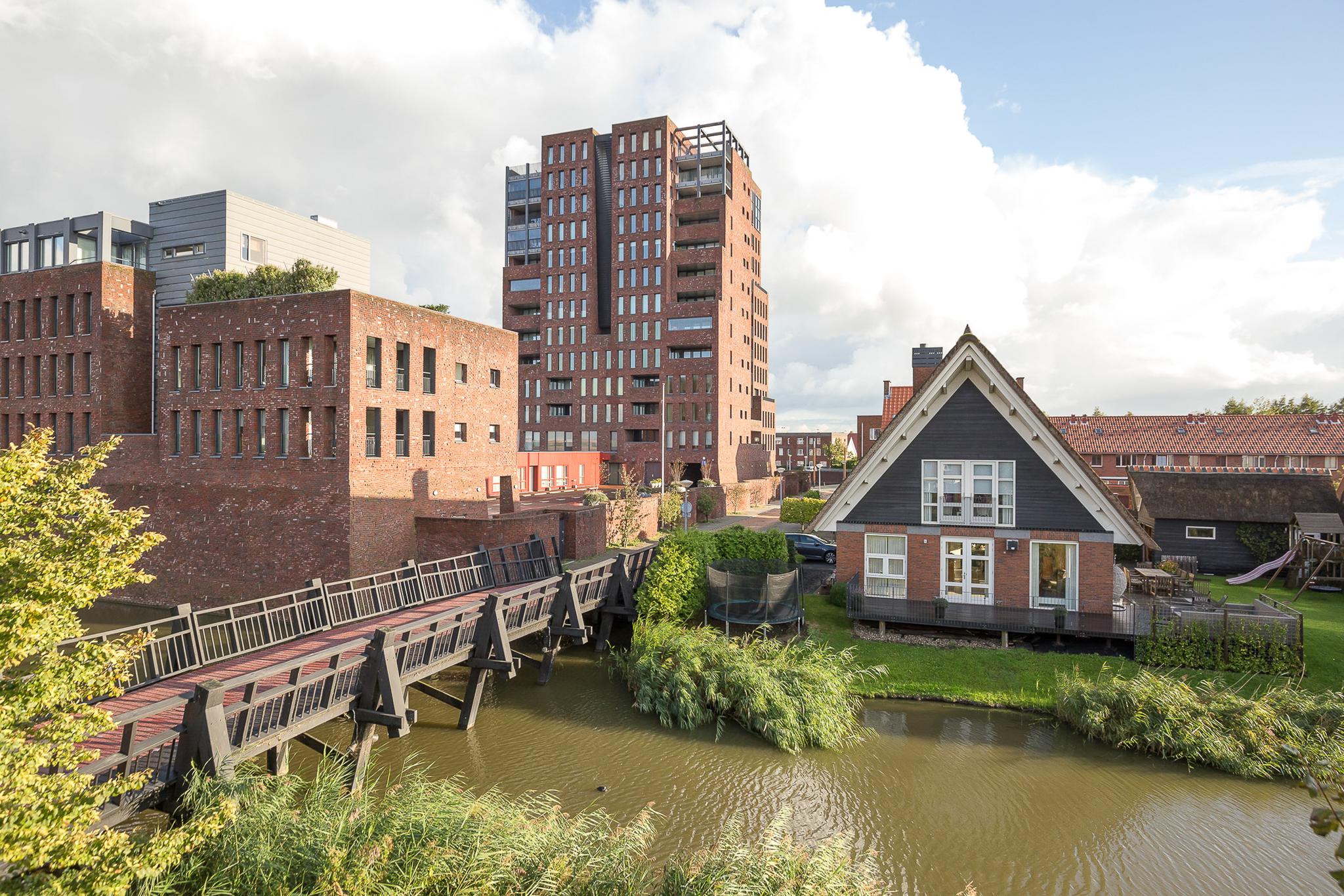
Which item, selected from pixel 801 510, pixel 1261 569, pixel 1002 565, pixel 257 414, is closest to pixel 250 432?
pixel 257 414

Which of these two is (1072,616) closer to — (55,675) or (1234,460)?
(55,675)

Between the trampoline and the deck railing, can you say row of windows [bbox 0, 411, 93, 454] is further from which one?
the deck railing

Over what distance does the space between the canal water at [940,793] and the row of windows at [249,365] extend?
14.3 meters

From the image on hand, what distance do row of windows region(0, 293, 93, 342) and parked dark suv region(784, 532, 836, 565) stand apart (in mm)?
31015

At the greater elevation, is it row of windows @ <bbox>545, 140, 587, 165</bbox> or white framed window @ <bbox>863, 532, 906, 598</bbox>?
row of windows @ <bbox>545, 140, 587, 165</bbox>

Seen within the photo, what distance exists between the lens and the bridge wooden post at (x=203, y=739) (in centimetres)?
927

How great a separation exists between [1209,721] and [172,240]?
1898 inches

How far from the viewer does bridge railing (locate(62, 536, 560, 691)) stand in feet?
42.8

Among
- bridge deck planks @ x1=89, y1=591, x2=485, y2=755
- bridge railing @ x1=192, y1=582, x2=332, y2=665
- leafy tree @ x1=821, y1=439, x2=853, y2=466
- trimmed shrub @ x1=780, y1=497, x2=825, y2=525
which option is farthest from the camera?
leafy tree @ x1=821, y1=439, x2=853, y2=466

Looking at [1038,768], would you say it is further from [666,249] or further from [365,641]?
[666,249]

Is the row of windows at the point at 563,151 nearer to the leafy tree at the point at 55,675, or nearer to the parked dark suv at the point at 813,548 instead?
the parked dark suv at the point at 813,548

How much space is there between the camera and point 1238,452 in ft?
165

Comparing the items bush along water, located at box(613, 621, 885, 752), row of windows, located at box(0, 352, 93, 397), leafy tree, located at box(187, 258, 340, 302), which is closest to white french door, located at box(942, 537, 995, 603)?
bush along water, located at box(613, 621, 885, 752)

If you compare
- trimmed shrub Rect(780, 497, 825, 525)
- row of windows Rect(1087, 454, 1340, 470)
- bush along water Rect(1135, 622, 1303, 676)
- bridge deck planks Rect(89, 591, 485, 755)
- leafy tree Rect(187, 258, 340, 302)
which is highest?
leafy tree Rect(187, 258, 340, 302)
